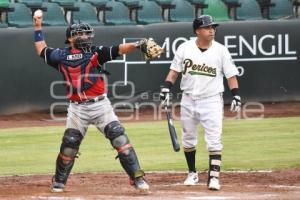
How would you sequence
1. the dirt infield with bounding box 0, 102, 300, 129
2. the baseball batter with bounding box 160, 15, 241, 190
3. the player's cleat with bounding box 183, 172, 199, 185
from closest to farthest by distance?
the baseball batter with bounding box 160, 15, 241, 190, the player's cleat with bounding box 183, 172, 199, 185, the dirt infield with bounding box 0, 102, 300, 129

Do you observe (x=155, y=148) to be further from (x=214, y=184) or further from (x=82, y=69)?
(x=82, y=69)

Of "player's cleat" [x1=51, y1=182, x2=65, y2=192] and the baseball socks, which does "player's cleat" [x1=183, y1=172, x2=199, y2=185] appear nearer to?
the baseball socks

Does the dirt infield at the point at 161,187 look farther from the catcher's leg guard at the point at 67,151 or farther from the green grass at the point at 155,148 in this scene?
the green grass at the point at 155,148

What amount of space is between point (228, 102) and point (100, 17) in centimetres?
356

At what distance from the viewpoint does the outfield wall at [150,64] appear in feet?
61.8

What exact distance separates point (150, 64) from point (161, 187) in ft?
32.1

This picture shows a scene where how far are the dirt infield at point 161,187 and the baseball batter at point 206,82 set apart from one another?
22.1 inches

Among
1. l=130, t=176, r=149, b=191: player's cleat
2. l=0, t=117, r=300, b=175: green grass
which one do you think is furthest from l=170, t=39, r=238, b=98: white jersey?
l=0, t=117, r=300, b=175: green grass

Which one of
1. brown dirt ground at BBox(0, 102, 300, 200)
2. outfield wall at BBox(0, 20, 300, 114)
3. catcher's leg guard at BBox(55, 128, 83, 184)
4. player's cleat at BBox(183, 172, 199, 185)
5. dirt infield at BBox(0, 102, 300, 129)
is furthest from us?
outfield wall at BBox(0, 20, 300, 114)

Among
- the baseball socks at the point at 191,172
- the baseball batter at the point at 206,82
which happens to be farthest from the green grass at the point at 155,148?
the baseball batter at the point at 206,82

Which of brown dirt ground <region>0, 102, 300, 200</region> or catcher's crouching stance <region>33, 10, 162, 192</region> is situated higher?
catcher's crouching stance <region>33, 10, 162, 192</region>

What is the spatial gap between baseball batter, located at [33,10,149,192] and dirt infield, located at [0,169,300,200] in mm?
343

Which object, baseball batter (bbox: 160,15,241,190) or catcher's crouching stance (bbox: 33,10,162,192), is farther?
baseball batter (bbox: 160,15,241,190)

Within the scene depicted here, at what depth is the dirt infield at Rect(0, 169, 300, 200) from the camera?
9.28 m
